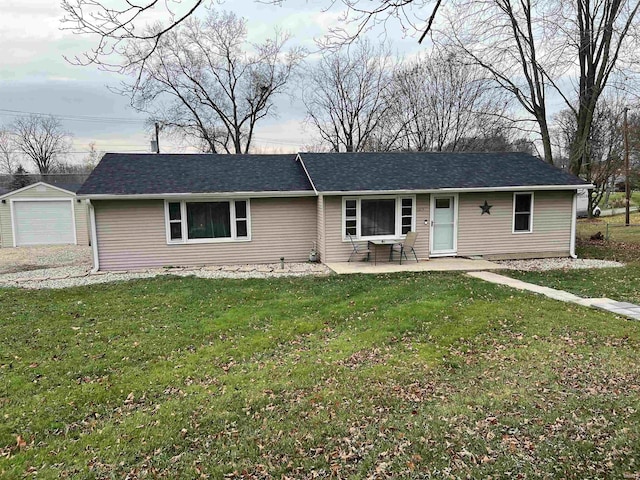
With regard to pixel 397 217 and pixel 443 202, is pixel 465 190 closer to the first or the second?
pixel 443 202

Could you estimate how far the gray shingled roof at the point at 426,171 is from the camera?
40.2ft

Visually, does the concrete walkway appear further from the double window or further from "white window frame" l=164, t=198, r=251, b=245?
"white window frame" l=164, t=198, r=251, b=245

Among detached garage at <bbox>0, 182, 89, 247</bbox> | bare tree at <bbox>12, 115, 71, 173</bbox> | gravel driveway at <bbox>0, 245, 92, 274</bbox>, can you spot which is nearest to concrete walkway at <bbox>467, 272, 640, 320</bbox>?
gravel driveway at <bbox>0, 245, 92, 274</bbox>

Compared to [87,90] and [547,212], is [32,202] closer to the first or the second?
[87,90]

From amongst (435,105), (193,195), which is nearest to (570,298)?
(193,195)

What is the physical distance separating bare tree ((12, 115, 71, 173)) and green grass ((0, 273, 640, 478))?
41.4 metres

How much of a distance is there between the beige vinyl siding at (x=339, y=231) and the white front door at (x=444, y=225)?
249 millimetres

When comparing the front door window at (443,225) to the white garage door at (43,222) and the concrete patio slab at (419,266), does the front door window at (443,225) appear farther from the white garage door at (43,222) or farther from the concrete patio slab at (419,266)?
the white garage door at (43,222)

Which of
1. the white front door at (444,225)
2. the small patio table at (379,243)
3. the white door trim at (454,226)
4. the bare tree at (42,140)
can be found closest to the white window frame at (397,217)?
the small patio table at (379,243)

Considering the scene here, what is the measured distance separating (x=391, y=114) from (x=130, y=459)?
25.3 meters

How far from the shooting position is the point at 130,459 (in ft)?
10.5

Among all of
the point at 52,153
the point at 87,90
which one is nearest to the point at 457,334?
the point at 87,90

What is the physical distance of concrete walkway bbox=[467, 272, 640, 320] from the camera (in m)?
7.01

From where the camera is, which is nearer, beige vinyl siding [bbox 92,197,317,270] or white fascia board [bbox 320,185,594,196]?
beige vinyl siding [bbox 92,197,317,270]
